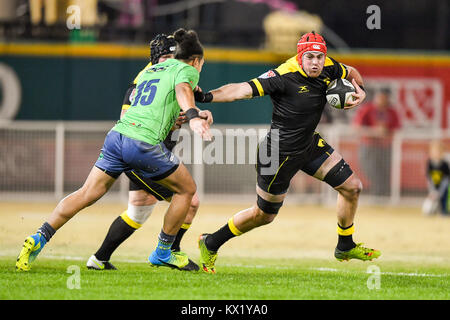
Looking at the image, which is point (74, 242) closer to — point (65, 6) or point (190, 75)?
point (190, 75)

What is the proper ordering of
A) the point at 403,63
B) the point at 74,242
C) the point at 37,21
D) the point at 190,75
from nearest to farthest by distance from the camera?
1. the point at 190,75
2. the point at 74,242
3. the point at 37,21
4. the point at 403,63

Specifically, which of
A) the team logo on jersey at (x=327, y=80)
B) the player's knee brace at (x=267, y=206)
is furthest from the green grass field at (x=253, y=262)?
the team logo on jersey at (x=327, y=80)

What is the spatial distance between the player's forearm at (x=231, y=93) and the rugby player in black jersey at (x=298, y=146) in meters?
0.16

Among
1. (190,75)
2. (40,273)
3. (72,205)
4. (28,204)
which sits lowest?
(28,204)

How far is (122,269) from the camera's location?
865 cm

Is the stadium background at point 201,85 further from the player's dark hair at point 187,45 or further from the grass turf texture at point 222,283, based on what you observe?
the player's dark hair at point 187,45

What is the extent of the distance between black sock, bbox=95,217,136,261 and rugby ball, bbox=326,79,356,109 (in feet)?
7.54

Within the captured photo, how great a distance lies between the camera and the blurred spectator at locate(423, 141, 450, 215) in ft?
55.5

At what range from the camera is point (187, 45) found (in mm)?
7812

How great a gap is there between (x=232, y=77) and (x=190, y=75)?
37.2ft

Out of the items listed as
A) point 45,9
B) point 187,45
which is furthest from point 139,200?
point 45,9

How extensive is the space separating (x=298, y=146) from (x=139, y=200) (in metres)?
1.64

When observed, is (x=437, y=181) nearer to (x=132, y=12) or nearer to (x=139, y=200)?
(x=132, y=12)
